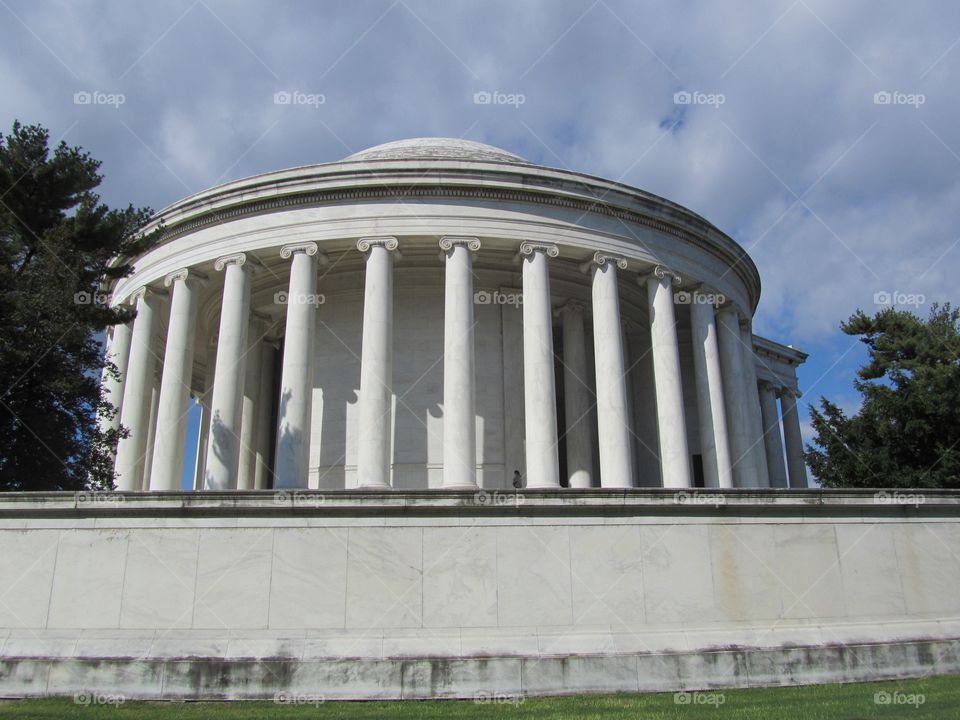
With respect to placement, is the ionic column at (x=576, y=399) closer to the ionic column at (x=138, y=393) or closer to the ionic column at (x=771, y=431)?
the ionic column at (x=138, y=393)

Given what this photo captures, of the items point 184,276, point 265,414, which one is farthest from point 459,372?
point 265,414

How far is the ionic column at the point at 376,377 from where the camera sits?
34719 millimetres

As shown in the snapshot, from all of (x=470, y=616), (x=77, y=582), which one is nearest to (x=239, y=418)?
(x=77, y=582)

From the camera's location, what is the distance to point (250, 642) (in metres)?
16.9

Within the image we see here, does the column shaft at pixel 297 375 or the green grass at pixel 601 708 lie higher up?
the column shaft at pixel 297 375

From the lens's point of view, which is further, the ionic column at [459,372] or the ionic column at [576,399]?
the ionic column at [576,399]

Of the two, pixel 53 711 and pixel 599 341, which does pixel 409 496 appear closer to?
pixel 53 711

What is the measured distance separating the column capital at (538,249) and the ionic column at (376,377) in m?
5.97

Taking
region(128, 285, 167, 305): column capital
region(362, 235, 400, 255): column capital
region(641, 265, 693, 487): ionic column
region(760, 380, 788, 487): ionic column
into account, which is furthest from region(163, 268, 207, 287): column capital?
region(760, 380, 788, 487): ionic column

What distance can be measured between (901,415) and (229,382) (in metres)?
30.8

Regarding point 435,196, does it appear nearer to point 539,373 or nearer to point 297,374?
point 539,373

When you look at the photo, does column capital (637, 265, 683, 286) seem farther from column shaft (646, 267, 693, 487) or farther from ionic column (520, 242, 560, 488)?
ionic column (520, 242, 560, 488)

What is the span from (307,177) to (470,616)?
2665 centimetres

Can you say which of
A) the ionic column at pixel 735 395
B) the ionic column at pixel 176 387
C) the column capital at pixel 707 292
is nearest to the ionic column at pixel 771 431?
the ionic column at pixel 735 395
